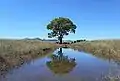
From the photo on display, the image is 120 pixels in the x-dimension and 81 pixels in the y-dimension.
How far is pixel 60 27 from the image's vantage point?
75.4 m

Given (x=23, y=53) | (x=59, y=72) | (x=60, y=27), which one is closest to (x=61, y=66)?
(x=59, y=72)

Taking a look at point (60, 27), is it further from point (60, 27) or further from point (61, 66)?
point (61, 66)

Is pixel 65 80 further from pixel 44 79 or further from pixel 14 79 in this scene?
pixel 14 79

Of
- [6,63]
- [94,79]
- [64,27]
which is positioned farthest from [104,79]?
[64,27]

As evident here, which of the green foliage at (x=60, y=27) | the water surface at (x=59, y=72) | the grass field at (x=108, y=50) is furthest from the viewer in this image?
the green foliage at (x=60, y=27)

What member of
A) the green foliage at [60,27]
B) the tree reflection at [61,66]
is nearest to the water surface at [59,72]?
the tree reflection at [61,66]

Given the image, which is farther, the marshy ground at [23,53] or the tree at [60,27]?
the tree at [60,27]

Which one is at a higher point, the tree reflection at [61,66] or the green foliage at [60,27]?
the green foliage at [60,27]

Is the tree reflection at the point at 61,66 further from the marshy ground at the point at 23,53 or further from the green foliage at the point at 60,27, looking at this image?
the green foliage at the point at 60,27

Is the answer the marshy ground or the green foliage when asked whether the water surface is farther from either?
the green foliage

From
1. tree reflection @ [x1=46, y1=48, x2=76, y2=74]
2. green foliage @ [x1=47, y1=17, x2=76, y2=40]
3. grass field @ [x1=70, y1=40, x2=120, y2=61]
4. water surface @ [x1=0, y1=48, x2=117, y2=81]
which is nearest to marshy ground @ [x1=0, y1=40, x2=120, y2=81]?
grass field @ [x1=70, y1=40, x2=120, y2=61]

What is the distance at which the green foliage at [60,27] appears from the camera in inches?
2968

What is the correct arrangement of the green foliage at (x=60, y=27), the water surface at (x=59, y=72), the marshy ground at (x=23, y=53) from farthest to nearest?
1. the green foliage at (x=60, y=27)
2. the marshy ground at (x=23, y=53)
3. the water surface at (x=59, y=72)

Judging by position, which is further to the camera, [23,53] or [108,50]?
[108,50]
